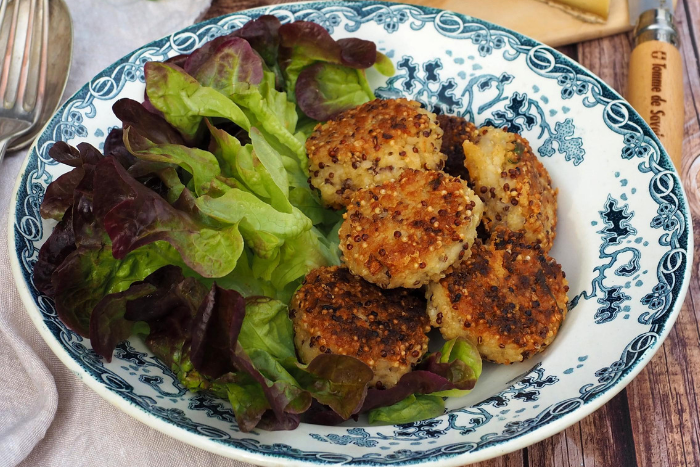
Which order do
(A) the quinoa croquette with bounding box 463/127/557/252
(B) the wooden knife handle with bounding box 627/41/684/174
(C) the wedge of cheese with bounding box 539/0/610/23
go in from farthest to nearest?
(C) the wedge of cheese with bounding box 539/0/610/23 → (B) the wooden knife handle with bounding box 627/41/684/174 → (A) the quinoa croquette with bounding box 463/127/557/252

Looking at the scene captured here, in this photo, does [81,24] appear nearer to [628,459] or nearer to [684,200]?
[684,200]

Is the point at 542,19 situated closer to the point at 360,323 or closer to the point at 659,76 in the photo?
the point at 659,76

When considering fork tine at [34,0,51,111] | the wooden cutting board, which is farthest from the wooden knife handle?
fork tine at [34,0,51,111]

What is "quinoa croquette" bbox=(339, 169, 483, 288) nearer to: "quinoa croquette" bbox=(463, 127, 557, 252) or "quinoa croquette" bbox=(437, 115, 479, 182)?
"quinoa croquette" bbox=(463, 127, 557, 252)

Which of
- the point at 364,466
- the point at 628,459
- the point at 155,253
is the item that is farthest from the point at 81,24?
the point at 628,459

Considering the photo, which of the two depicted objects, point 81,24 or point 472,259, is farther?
point 81,24

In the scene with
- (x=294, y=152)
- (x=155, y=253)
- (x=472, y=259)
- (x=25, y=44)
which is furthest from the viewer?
(x=25, y=44)

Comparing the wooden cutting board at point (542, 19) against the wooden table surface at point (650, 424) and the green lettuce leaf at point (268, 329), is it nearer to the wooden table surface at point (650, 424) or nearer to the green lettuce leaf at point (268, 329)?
the wooden table surface at point (650, 424)
